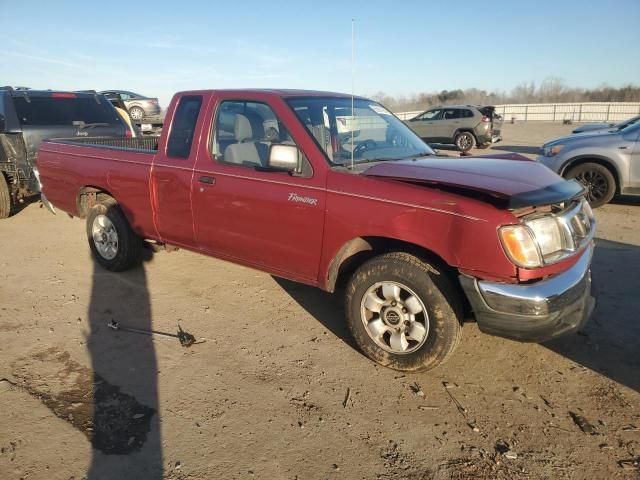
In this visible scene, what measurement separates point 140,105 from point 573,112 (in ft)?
121

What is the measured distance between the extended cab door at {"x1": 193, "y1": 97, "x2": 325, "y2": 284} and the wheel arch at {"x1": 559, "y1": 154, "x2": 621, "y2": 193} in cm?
652

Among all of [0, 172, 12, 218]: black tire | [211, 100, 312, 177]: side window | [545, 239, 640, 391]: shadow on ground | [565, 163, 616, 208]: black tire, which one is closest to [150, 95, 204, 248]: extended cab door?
[211, 100, 312, 177]: side window

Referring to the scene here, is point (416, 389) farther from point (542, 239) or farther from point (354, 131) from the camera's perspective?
point (354, 131)

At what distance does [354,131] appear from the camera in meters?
3.99

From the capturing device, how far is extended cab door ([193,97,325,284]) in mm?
3551

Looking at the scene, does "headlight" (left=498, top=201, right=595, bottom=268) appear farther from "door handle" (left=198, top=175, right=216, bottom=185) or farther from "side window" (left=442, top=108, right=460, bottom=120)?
"side window" (left=442, top=108, right=460, bottom=120)

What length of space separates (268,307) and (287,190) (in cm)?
135

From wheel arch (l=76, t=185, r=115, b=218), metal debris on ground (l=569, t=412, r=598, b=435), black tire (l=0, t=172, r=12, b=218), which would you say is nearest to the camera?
metal debris on ground (l=569, t=412, r=598, b=435)

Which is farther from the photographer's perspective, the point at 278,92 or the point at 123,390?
the point at 278,92

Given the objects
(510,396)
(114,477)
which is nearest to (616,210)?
Answer: (510,396)

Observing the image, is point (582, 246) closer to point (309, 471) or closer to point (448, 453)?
point (448, 453)

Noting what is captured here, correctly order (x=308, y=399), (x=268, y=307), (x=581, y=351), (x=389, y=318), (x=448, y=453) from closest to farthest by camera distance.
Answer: (x=448, y=453) < (x=308, y=399) < (x=389, y=318) < (x=581, y=351) < (x=268, y=307)

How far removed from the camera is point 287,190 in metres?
3.60

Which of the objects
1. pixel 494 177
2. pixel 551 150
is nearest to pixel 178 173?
pixel 494 177
